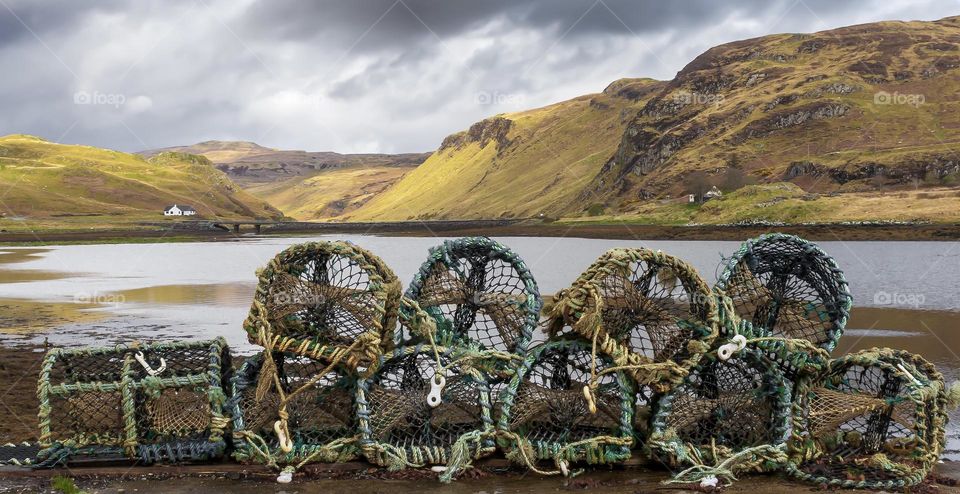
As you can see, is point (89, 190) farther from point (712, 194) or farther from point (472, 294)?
point (472, 294)

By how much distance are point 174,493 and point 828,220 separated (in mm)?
74794

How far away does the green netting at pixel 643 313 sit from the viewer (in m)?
7.94

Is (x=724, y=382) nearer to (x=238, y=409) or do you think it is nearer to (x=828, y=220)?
(x=238, y=409)

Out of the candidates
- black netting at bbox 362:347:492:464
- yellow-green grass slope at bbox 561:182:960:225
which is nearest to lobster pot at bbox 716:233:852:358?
black netting at bbox 362:347:492:464

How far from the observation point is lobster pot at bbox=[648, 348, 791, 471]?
775 centimetres

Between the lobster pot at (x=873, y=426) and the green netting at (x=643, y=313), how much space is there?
1.28 m

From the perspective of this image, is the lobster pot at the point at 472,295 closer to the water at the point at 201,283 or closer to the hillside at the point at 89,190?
the water at the point at 201,283

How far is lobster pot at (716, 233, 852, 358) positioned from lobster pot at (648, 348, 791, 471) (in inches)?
33.4

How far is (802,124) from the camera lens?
133 m

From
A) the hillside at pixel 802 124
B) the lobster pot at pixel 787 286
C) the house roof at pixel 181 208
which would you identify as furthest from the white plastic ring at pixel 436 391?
the house roof at pixel 181 208

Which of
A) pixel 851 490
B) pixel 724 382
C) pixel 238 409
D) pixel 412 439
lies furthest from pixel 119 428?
pixel 851 490

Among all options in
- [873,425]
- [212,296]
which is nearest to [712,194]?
[212,296]

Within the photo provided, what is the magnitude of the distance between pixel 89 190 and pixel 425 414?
535ft

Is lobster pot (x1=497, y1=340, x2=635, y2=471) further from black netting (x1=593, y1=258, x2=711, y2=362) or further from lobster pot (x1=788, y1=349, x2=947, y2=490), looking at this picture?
lobster pot (x1=788, y1=349, x2=947, y2=490)
